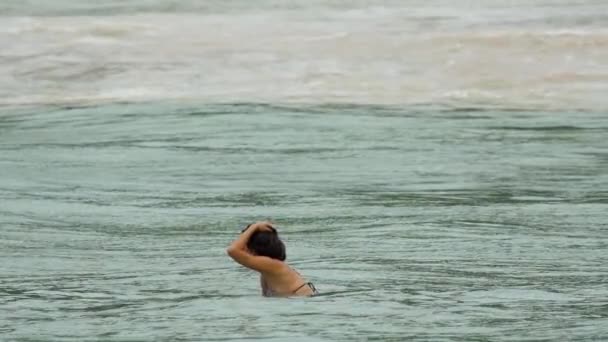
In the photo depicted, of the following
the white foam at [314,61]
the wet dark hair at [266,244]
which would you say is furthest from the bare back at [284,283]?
the white foam at [314,61]

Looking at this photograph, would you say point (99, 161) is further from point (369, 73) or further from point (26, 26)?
point (26, 26)

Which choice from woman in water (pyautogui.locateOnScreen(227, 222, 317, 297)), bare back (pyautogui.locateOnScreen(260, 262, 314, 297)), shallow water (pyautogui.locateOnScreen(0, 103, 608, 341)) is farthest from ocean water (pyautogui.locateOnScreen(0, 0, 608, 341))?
woman in water (pyautogui.locateOnScreen(227, 222, 317, 297))

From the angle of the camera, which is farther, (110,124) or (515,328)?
(110,124)

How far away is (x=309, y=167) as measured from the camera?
2145 cm

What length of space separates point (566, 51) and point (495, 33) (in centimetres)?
162

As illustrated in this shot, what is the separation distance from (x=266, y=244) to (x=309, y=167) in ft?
33.9

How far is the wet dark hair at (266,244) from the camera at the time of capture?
11.1 meters

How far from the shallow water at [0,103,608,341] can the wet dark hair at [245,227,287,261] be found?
0.55 m

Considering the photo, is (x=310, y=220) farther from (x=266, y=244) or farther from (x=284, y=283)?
(x=266, y=244)

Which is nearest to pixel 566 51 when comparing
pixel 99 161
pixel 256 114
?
pixel 256 114

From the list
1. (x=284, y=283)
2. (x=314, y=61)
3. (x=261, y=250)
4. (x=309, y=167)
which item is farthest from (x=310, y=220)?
(x=314, y=61)

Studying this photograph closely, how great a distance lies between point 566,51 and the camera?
1160 inches

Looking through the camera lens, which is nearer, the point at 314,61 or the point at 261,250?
the point at 261,250

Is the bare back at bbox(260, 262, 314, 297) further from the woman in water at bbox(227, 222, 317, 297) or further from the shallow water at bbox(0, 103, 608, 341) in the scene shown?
the shallow water at bbox(0, 103, 608, 341)
